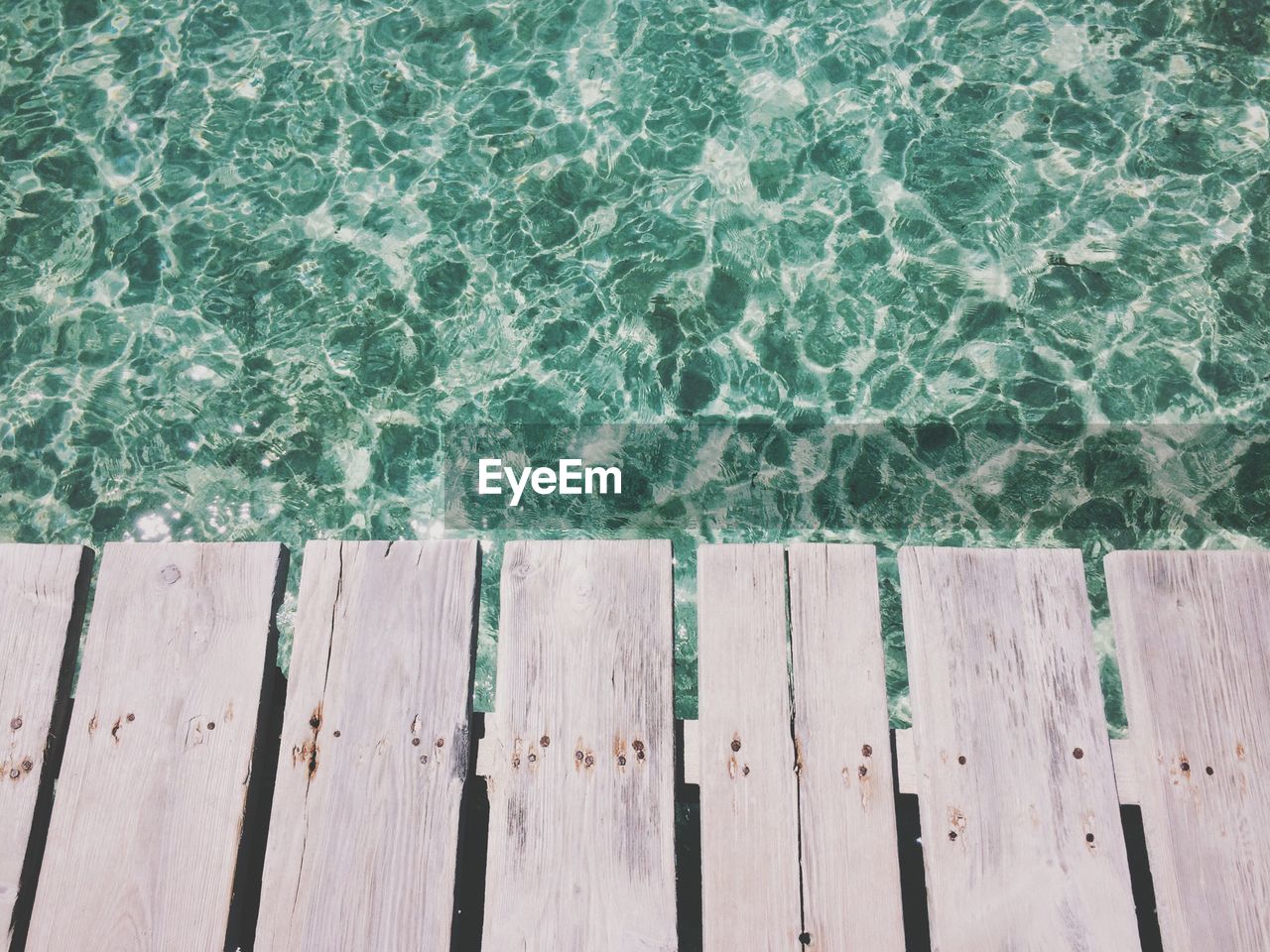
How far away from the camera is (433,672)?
232 centimetres

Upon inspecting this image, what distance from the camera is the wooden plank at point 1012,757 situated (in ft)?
7.03

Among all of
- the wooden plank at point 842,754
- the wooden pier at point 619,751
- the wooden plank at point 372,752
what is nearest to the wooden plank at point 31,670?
the wooden pier at point 619,751

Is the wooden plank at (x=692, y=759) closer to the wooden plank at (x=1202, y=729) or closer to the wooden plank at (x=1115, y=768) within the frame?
the wooden plank at (x=1115, y=768)

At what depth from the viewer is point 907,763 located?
7.67 feet

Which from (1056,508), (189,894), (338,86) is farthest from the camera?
(338,86)

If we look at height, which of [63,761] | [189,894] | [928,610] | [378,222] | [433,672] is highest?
[378,222]

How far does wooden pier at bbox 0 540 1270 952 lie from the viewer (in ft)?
7.11

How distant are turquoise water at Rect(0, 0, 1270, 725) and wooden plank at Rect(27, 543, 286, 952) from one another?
4.74 feet

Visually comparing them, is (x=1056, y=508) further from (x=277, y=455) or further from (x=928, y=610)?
(x=277, y=455)

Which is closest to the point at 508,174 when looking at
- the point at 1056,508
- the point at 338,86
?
the point at 338,86

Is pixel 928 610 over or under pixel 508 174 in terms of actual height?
under

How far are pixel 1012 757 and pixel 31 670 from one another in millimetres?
2334

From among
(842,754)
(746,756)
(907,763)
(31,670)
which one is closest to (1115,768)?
(907,763)

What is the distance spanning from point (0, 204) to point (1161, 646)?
193 inches
